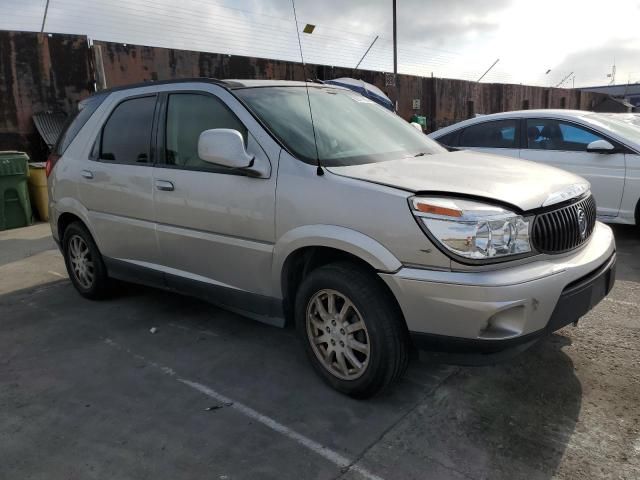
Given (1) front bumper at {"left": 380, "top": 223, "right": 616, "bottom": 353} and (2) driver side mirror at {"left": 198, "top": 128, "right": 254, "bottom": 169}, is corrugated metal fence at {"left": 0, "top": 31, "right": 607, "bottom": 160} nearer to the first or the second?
(2) driver side mirror at {"left": 198, "top": 128, "right": 254, "bottom": 169}

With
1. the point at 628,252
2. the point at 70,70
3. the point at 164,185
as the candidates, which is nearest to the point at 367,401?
the point at 164,185

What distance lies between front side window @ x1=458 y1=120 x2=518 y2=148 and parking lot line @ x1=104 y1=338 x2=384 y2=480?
16.1ft

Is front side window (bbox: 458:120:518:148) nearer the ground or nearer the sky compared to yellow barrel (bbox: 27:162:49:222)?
nearer the sky

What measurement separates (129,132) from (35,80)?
6.61m

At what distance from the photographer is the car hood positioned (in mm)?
2588

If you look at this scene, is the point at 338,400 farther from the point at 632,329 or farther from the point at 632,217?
the point at 632,217

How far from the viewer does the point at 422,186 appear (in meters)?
2.61

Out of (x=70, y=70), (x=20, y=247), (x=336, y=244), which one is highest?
(x=70, y=70)

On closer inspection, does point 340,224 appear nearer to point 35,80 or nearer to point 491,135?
point 491,135

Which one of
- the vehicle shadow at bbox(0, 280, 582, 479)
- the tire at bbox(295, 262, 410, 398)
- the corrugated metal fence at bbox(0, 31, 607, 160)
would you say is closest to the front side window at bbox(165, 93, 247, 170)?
the tire at bbox(295, 262, 410, 398)

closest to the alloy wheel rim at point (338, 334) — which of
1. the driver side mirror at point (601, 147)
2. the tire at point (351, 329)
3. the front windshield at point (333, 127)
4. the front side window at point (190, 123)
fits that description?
the tire at point (351, 329)

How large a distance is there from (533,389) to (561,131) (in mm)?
4213

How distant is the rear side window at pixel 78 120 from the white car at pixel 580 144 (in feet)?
13.7

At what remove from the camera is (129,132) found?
4098 millimetres
